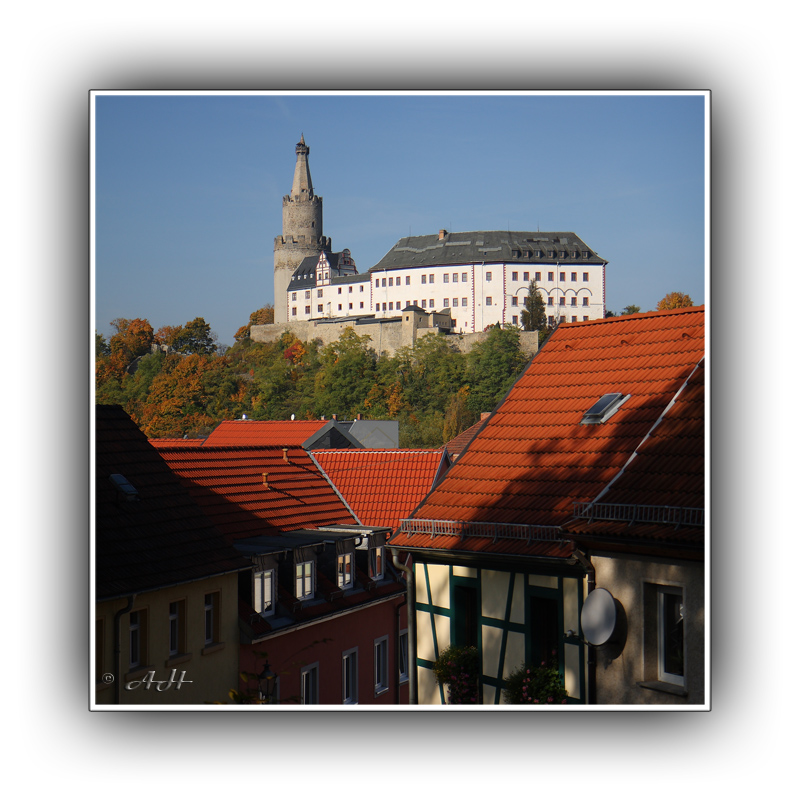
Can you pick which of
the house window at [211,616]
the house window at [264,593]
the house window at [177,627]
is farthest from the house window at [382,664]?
the house window at [177,627]

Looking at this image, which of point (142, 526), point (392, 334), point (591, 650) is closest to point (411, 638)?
point (591, 650)

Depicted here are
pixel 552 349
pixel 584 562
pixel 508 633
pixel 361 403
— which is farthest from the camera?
pixel 361 403

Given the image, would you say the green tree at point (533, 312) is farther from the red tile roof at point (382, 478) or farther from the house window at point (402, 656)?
the house window at point (402, 656)

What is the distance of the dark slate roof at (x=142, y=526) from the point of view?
5.55 m

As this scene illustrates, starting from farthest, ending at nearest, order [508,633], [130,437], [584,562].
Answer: [130,437] → [508,633] → [584,562]

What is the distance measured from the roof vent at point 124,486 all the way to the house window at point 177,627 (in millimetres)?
823

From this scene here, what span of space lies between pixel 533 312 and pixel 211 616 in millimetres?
Result: 29335

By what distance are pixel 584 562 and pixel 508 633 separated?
2.87ft
